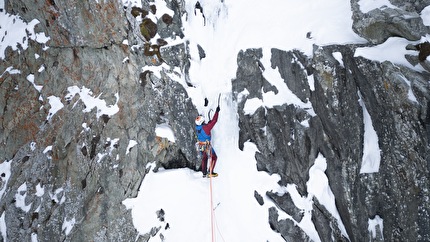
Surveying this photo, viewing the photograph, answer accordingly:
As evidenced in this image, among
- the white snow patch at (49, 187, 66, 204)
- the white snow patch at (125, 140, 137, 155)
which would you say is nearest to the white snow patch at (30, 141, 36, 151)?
the white snow patch at (49, 187, 66, 204)

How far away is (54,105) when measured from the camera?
1262cm

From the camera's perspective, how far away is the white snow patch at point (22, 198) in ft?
39.6

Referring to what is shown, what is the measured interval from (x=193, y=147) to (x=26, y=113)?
7501 millimetres

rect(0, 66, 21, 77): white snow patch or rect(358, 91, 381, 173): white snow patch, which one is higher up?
rect(0, 66, 21, 77): white snow patch

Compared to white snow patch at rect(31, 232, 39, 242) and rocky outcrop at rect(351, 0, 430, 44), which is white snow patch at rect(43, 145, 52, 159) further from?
rocky outcrop at rect(351, 0, 430, 44)

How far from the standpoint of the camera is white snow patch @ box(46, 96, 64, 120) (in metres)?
12.5

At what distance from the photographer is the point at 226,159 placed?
11.4 meters

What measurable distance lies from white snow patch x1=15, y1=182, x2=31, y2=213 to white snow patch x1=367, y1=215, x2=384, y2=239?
41.0ft

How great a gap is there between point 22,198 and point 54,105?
405 centimetres

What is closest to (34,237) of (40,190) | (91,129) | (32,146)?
(40,190)

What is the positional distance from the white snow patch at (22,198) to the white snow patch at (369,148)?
12602 mm

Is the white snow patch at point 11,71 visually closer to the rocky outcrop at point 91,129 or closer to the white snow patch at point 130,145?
the rocky outcrop at point 91,129

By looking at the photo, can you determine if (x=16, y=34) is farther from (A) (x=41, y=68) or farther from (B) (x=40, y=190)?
(B) (x=40, y=190)

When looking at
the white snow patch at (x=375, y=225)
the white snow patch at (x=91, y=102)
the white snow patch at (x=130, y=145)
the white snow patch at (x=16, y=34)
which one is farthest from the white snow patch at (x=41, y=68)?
the white snow patch at (x=375, y=225)
